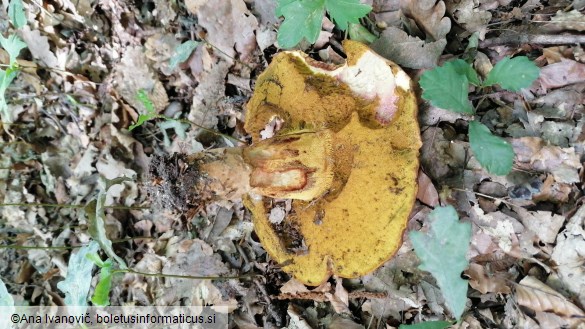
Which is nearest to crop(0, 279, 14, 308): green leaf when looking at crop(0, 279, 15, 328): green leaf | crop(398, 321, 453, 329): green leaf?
crop(0, 279, 15, 328): green leaf

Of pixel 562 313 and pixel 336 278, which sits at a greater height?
pixel 562 313

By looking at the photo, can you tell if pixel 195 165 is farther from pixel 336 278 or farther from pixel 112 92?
pixel 112 92

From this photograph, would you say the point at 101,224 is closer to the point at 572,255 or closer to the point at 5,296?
the point at 5,296

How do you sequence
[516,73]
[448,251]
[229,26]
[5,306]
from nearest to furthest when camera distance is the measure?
[448,251]
[516,73]
[5,306]
[229,26]

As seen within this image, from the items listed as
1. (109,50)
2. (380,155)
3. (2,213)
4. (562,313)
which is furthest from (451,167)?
(2,213)

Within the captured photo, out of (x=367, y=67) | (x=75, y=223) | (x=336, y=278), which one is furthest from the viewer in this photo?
(x=75, y=223)

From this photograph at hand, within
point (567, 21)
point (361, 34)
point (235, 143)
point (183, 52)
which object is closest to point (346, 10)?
point (361, 34)

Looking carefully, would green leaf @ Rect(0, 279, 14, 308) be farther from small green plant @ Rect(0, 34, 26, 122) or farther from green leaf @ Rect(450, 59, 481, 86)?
green leaf @ Rect(450, 59, 481, 86)
